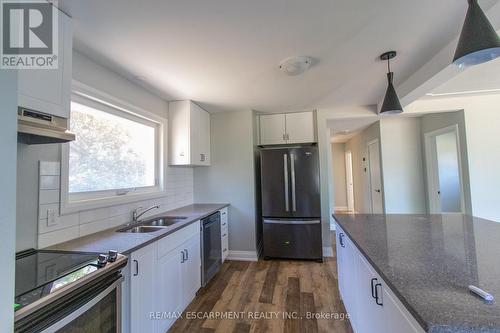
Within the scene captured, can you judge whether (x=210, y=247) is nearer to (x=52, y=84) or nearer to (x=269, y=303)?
(x=269, y=303)

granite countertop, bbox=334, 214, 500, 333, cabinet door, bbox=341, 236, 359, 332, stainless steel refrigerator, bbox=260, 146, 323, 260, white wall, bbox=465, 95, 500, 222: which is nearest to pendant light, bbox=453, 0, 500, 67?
granite countertop, bbox=334, 214, 500, 333

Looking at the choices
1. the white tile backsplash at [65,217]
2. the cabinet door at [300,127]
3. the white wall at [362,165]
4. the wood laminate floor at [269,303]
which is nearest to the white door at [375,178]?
the white wall at [362,165]

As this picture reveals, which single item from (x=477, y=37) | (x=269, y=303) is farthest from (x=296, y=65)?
(x=269, y=303)

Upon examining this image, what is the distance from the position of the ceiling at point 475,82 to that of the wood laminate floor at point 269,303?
2897mm

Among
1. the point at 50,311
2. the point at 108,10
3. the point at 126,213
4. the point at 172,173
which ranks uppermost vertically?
the point at 108,10

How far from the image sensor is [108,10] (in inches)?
53.6

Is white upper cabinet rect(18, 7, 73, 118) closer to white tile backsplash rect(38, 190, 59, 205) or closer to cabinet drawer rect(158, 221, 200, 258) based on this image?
white tile backsplash rect(38, 190, 59, 205)

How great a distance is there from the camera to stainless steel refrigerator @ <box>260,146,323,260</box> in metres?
3.37

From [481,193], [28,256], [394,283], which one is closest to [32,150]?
[28,256]

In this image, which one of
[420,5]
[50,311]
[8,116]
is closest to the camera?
[8,116]

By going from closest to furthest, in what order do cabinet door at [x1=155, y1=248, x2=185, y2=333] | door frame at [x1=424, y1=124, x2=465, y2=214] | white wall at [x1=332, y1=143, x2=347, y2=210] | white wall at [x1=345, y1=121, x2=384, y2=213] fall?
cabinet door at [x1=155, y1=248, x2=185, y2=333] → door frame at [x1=424, y1=124, x2=465, y2=214] → white wall at [x1=345, y1=121, x2=384, y2=213] → white wall at [x1=332, y1=143, x2=347, y2=210]

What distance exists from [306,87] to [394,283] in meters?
2.31

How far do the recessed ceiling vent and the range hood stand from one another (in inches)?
69.5

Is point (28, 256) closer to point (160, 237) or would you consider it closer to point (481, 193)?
point (160, 237)
